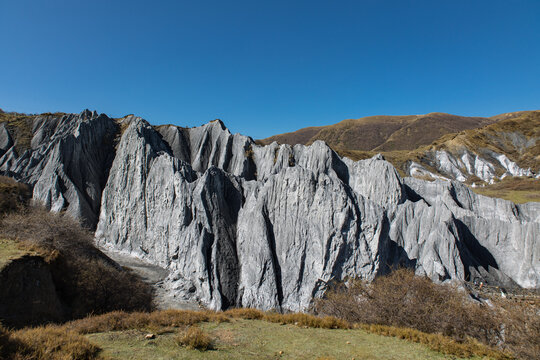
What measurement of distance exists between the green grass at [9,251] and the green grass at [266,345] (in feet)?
29.2

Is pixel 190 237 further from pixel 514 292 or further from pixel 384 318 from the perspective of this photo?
pixel 514 292

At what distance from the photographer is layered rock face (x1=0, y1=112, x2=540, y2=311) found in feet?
91.9

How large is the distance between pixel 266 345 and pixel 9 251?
15.7 metres

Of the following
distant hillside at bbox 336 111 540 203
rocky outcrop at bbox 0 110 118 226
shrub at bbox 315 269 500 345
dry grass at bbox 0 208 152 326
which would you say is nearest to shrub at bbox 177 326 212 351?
dry grass at bbox 0 208 152 326

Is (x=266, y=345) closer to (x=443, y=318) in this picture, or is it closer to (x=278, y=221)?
(x=443, y=318)

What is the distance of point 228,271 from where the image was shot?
97.4ft

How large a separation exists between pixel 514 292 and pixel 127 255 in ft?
158

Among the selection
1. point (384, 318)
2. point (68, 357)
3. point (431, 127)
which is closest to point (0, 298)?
point (68, 357)

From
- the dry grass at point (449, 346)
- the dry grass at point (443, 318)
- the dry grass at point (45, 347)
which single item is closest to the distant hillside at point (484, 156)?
the dry grass at point (443, 318)

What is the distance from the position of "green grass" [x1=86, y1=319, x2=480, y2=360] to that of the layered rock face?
1621 centimetres

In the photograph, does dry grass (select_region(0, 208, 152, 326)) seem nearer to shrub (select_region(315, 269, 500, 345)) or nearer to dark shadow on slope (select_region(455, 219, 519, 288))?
shrub (select_region(315, 269, 500, 345))

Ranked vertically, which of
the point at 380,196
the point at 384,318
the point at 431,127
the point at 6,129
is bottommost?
the point at 384,318

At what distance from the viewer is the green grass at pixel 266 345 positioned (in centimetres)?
860

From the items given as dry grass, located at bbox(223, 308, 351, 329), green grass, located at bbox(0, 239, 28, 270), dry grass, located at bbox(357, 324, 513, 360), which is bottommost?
dry grass, located at bbox(223, 308, 351, 329)
